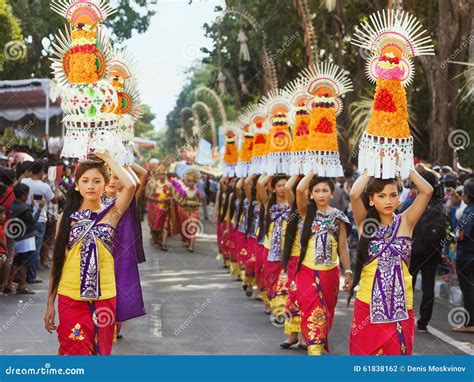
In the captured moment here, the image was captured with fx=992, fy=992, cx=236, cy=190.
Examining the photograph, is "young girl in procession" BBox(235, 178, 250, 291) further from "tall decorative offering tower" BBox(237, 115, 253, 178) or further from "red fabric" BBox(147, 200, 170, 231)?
"red fabric" BBox(147, 200, 170, 231)

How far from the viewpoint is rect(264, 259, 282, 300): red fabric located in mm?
11633

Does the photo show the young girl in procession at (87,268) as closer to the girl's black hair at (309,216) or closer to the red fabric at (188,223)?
the girl's black hair at (309,216)

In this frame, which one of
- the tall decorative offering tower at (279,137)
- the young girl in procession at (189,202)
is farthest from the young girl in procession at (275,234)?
the young girl in procession at (189,202)

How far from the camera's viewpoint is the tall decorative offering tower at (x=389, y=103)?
6.96 meters

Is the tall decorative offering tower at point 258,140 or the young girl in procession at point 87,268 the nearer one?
the young girl in procession at point 87,268

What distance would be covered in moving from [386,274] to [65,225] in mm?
2260

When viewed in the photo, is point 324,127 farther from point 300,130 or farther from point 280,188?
point 280,188

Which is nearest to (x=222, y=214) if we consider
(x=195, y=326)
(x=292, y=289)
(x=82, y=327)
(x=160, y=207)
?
(x=160, y=207)

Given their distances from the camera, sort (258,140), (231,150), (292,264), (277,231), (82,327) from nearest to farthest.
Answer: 1. (82,327)
2. (292,264)
3. (277,231)
4. (258,140)
5. (231,150)

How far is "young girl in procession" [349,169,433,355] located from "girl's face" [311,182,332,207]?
6.99 ft

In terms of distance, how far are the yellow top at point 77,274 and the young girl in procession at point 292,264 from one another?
336 cm

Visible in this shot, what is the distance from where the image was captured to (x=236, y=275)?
16703 millimetres

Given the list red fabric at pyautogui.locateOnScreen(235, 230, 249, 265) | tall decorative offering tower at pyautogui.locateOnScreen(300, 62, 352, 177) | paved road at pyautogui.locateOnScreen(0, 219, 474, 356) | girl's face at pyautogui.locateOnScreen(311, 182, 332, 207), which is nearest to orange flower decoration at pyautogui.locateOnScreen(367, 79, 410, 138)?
girl's face at pyautogui.locateOnScreen(311, 182, 332, 207)

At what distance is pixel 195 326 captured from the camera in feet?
36.9
